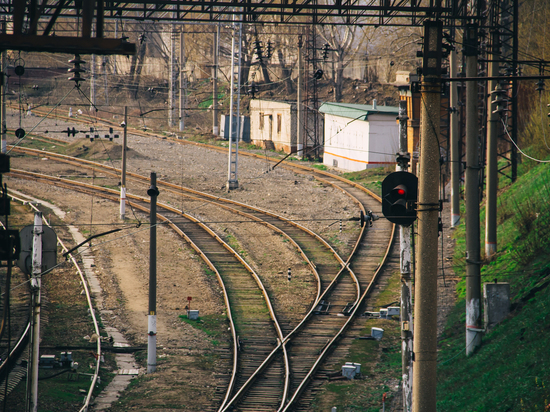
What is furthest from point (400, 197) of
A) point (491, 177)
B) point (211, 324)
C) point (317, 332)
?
point (491, 177)

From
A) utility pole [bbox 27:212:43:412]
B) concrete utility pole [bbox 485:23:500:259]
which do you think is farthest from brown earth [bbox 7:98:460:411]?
utility pole [bbox 27:212:43:412]

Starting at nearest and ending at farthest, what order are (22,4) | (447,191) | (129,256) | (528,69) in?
(22,4)
(129,256)
(447,191)
(528,69)

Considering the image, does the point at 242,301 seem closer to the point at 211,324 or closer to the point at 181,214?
the point at 211,324

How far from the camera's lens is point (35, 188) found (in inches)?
1248

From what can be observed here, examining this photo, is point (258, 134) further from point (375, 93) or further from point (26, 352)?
point (26, 352)

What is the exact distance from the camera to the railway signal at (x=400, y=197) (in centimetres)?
773

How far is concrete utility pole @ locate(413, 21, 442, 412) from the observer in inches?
290

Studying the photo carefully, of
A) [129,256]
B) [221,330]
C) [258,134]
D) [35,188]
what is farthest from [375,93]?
[221,330]

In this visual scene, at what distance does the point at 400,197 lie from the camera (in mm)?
7805

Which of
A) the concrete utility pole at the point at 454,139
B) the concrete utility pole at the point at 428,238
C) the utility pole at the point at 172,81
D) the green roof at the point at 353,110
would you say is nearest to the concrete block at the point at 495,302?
the concrete utility pole at the point at 428,238

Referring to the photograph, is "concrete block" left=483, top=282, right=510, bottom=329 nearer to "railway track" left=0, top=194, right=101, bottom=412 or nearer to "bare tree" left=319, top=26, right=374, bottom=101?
"railway track" left=0, top=194, right=101, bottom=412

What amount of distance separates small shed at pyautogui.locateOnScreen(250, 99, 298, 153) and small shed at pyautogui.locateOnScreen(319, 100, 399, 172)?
4373 mm

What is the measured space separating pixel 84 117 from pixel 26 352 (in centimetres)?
3949

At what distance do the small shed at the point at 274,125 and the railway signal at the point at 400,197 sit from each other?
36.2 m
